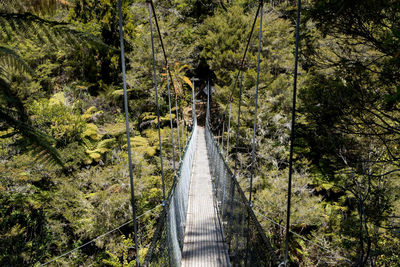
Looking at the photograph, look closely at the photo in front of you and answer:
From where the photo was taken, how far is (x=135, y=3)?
11.5 m

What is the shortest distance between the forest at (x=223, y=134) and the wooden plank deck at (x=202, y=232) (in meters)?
0.74

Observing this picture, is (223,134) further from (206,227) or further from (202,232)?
(202,232)

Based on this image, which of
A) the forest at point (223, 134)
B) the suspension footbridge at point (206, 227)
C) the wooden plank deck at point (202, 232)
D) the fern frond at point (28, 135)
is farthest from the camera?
the wooden plank deck at point (202, 232)

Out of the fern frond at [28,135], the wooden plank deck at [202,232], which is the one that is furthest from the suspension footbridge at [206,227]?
the fern frond at [28,135]

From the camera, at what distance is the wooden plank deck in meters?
2.65

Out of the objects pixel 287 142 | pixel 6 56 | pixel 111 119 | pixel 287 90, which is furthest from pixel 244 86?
pixel 6 56

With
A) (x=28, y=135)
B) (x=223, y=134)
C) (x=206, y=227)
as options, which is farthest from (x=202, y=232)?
(x=223, y=134)

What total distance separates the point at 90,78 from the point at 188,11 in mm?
6695

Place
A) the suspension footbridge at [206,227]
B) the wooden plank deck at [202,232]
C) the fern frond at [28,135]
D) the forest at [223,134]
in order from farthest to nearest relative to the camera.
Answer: the wooden plank deck at [202,232] < the forest at [223,134] < the suspension footbridge at [206,227] < the fern frond at [28,135]

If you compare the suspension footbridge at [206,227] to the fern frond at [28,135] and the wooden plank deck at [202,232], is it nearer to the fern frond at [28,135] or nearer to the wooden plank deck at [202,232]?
the wooden plank deck at [202,232]

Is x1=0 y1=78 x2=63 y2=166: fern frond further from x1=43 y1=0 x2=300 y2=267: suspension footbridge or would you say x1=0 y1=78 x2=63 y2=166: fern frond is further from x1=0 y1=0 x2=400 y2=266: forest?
x1=43 y1=0 x2=300 y2=267: suspension footbridge

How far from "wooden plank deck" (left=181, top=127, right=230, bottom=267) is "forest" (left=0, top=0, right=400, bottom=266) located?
74cm

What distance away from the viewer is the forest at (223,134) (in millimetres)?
2055

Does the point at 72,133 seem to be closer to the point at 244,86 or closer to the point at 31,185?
the point at 31,185
